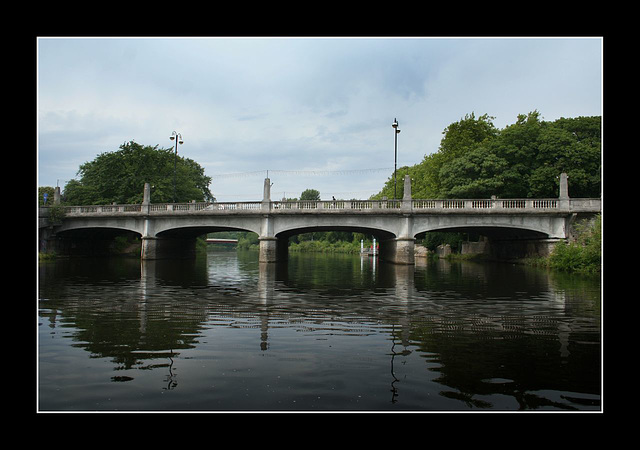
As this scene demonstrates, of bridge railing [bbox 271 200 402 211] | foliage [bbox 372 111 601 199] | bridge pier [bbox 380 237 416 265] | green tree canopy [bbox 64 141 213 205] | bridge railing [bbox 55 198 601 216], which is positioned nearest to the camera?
bridge railing [bbox 55 198 601 216]

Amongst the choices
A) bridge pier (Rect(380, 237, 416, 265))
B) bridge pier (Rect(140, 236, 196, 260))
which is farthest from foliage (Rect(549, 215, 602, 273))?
bridge pier (Rect(140, 236, 196, 260))

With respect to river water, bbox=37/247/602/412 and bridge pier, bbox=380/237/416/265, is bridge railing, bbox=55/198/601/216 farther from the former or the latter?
river water, bbox=37/247/602/412

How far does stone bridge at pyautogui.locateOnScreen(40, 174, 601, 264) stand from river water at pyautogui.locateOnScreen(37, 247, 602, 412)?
63.6 ft

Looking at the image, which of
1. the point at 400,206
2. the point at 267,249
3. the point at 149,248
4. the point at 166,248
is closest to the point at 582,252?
the point at 400,206

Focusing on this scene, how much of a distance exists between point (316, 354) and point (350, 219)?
27637 millimetres

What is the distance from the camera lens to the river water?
16.9 ft

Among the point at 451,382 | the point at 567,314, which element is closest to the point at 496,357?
the point at 451,382

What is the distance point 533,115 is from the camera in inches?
1923

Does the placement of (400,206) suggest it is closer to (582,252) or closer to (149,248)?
(582,252)

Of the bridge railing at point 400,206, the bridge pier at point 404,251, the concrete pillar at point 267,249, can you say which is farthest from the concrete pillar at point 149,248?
the bridge pier at point 404,251

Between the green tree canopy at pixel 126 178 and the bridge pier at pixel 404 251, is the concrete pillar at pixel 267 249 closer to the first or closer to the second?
the bridge pier at pixel 404 251
